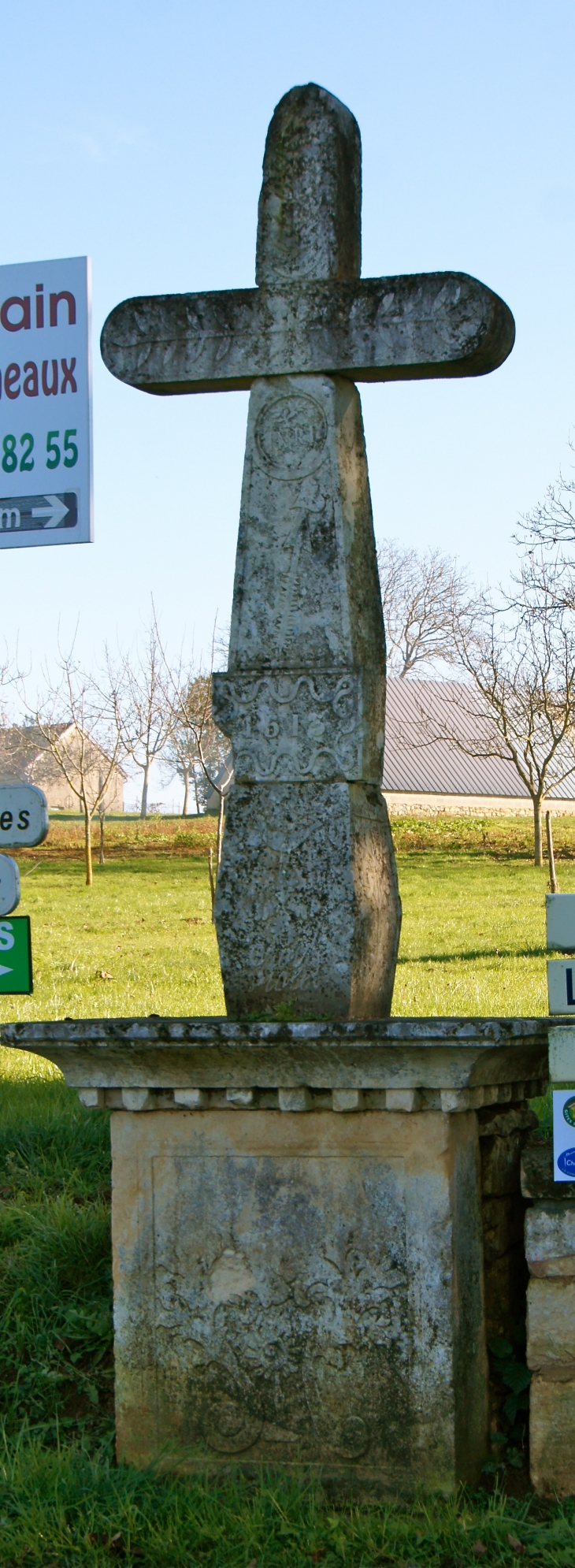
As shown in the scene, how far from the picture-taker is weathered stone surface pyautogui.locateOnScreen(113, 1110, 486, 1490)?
3.95m

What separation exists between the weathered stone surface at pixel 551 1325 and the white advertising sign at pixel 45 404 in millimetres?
2808

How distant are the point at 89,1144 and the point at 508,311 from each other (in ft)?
12.7

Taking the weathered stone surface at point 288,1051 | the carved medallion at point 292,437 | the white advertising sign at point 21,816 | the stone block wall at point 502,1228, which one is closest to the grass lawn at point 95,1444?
the stone block wall at point 502,1228

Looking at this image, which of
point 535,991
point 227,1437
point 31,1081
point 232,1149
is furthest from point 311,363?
point 535,991

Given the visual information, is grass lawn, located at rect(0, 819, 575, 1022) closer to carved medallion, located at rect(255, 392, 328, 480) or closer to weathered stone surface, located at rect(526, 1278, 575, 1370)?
weathered stone surface, located at rect(526, 1278, 575, 1370)

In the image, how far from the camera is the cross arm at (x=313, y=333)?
4176 millimetres

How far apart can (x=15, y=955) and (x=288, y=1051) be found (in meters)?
1.37

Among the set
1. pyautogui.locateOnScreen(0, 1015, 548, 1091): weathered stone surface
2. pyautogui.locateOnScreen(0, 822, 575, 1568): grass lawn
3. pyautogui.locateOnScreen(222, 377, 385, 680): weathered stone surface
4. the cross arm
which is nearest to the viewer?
pyautogui.locateOnScreen(0, 822, 575, 1568): grass lawn

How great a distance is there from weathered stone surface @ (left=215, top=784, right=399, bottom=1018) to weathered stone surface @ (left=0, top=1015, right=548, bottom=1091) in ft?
0.74

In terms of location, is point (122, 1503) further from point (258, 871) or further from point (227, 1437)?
point (258, 871)

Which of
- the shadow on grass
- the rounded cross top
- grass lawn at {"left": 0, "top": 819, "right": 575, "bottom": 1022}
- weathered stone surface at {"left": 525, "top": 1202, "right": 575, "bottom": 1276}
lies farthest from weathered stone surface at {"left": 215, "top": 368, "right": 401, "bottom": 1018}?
the shadow on grass

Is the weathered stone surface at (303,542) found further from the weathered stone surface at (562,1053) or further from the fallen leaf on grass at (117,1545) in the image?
the fallen leaf on grass at (117,1545)

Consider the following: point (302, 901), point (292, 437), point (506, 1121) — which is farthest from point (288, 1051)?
point (292, 437)

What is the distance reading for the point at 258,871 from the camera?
428 cm
